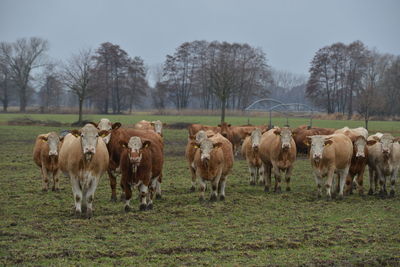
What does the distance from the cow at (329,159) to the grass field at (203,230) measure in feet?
1.78

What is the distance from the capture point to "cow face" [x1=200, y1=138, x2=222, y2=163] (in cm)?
1191

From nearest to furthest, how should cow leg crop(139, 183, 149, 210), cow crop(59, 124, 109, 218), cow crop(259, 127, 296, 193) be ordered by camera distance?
cow crop(59, 124, 109, 218)
cow leg crop(139, 183, 149, 210)
cow crop(259, 127, 296, 193)

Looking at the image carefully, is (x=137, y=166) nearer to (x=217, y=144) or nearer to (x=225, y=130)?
(x=217, y=144)

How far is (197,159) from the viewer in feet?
41.2

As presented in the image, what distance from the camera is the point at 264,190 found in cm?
1429

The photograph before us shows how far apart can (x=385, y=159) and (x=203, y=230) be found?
6.80 meters

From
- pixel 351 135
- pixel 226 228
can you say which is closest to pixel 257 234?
pixel 226 228

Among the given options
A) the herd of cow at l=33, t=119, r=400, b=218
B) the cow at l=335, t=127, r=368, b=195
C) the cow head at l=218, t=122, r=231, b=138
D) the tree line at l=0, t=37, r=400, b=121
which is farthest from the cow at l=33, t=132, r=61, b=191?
the tree line at l=0, t=37, r=400, b=121

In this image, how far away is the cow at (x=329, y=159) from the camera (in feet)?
42.3

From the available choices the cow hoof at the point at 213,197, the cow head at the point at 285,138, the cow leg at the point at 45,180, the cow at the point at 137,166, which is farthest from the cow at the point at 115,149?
the cow head at the point at 285,138

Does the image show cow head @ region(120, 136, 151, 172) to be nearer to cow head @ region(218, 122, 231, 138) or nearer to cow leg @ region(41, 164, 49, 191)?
cow leg @ region(41, 164, 49, 191)

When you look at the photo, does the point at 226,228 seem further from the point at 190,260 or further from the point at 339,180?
the point at 339,180

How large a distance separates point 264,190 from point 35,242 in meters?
7.68

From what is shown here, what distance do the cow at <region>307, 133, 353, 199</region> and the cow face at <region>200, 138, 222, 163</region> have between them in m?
2.69
